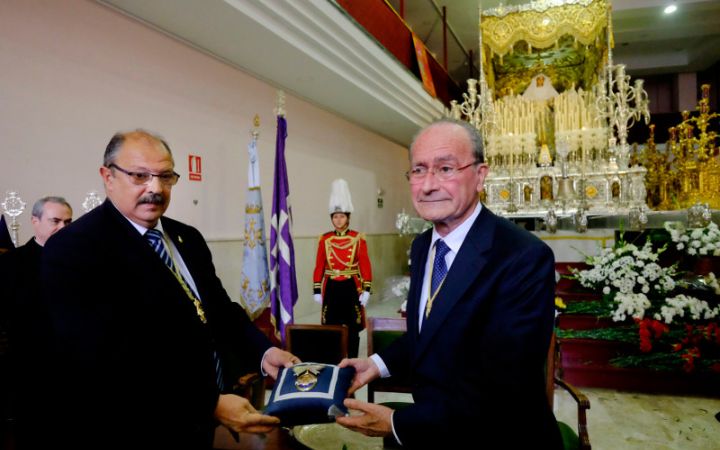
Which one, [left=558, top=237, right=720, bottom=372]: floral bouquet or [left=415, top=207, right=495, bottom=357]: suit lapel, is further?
[left=558, top=237, right=720, bottom=372]: floral bouquet

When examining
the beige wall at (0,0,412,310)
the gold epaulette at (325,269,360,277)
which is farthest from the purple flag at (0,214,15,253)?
the gold epaulette at (325,269,360,277)

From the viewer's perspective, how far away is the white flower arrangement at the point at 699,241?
4180 mm

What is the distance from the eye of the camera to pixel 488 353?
124cm

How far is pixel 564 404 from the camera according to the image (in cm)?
351

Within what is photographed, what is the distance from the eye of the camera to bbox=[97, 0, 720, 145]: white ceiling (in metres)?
4.04

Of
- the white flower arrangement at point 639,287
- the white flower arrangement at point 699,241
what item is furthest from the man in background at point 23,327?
the white flower arrangement at point 699,241

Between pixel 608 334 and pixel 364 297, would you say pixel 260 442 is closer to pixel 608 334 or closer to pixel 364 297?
pixel 364 297

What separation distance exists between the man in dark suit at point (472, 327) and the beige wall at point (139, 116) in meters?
3.09

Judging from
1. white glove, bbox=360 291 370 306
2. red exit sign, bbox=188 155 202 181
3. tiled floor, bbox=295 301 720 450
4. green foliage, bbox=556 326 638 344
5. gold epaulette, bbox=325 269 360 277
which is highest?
red exit sign, bbox=188 155 202 181

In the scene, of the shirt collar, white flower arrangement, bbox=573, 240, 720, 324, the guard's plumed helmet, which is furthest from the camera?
the guard's plumed helmet

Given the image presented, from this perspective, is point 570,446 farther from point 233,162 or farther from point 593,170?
point 593,170

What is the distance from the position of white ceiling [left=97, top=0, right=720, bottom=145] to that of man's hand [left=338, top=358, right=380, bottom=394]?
10.9 feet

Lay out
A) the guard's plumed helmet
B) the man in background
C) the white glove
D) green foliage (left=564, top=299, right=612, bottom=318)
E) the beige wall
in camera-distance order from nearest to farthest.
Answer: the man in background < the beige wall < green foliage (left=564, top=299, right=612, bottom=318) < the white glove < the guard's plumed helmet

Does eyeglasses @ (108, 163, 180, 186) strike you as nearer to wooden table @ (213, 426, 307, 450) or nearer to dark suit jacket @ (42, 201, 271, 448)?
dark suit jacket @ (42, 201, 271, 448)
